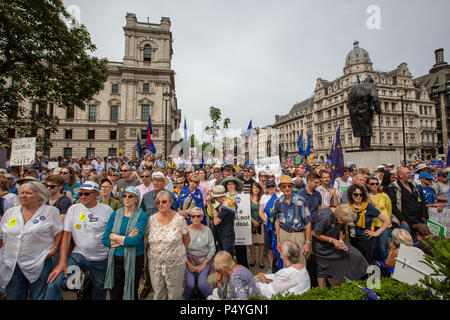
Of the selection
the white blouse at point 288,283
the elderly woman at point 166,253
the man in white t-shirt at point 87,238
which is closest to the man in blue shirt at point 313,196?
the white blouse at point 288,283

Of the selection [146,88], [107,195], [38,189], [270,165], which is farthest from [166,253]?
[146,88]

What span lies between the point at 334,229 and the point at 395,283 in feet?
3.24

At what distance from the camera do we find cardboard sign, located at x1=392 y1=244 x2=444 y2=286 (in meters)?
2.74

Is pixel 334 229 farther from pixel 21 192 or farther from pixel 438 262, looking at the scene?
pixel 21 192

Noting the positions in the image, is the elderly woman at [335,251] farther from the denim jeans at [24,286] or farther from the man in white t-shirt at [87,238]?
the denim jeans at [24,286]

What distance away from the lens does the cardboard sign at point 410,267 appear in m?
2.74

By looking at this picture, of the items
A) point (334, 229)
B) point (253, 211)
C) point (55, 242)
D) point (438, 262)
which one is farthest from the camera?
point (253, 211)

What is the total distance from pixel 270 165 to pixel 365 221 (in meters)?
4.27

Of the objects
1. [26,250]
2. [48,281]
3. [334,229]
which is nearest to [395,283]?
[334,229]

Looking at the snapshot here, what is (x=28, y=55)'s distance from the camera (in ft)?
34.8

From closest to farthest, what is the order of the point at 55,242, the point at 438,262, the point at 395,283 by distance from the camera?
the point at 438,262 → the point at 395,283 → the point at 55,242

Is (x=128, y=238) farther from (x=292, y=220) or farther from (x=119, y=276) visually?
(x=292, y=220)

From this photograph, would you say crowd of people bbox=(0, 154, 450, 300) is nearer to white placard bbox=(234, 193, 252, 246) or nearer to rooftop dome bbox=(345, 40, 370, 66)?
white placard bbox=(234, 193, 252, 246)

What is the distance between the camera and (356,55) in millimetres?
64250
